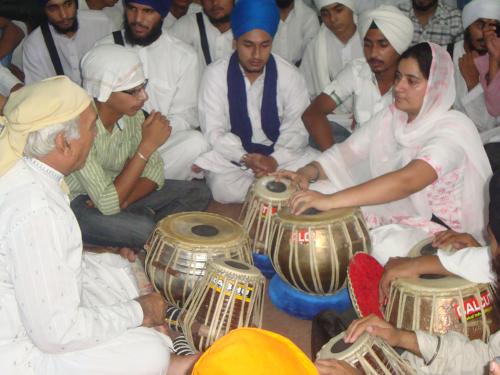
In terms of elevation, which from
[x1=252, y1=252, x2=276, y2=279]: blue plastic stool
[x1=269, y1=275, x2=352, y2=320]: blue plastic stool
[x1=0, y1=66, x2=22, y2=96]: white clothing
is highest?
[x1=0, y1=66, x2=22, y2=96]: white clothing

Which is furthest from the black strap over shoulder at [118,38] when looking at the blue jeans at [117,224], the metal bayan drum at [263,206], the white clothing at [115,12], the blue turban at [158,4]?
the metal bayan drum at [263,206]

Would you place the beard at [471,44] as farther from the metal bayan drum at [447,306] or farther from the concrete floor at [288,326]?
the metal bayan drum at [447,306]

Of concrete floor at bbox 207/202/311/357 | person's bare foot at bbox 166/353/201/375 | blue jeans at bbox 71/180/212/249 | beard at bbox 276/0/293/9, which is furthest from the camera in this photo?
beard at bbox 276/0/293/9

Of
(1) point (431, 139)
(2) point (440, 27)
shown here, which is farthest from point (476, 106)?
(1) point (431, 139)

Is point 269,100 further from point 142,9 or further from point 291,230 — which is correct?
point 291,230

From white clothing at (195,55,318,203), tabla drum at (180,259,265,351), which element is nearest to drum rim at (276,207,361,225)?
tabla drum at (180,259,265,351)

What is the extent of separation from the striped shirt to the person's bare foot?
1221mm

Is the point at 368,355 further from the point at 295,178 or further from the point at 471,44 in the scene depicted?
the point at 471,44

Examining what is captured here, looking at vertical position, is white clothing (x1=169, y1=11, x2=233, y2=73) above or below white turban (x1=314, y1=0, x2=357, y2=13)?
below

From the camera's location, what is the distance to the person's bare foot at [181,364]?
2.45m

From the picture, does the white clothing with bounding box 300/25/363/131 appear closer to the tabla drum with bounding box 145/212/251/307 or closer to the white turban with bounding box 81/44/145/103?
the white turban with bounding box 81/44/145/103

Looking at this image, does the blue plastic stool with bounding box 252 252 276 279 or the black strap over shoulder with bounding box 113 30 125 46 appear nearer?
the blue plastic stool with bounding box 252 252 276 279

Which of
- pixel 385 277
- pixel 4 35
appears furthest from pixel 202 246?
pixel 4 35

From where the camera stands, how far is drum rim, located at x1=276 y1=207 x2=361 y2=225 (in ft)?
9.87
